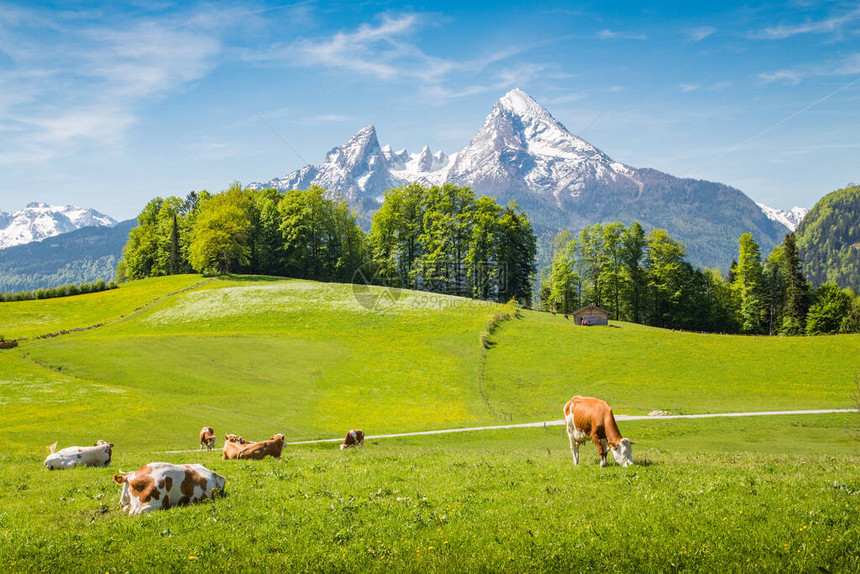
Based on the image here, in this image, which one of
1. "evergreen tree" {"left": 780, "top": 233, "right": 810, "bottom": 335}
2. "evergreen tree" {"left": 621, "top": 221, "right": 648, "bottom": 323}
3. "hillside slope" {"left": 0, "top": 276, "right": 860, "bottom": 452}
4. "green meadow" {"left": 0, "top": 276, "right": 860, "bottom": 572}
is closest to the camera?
"green meadow" {"left": 0, "top": 276, "right": 860, "bottom": 572}

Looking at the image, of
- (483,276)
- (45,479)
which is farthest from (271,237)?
(45,479)

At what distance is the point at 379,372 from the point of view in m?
54.4

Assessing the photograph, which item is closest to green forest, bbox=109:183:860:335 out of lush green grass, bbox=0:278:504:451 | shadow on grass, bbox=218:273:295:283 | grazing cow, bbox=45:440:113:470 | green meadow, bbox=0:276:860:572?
shadow on grass, bbox=218:273:295:283

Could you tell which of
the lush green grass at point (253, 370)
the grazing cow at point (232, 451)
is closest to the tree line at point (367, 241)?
the lush green grass at point (253, 370)

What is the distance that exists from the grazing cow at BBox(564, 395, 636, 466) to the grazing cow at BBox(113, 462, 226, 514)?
11.1 m

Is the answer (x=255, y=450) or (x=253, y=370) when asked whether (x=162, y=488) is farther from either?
(x=253, y=370)

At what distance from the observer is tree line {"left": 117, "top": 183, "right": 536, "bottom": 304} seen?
9406cm

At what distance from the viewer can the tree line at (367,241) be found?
309 ft

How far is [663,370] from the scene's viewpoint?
55562mm

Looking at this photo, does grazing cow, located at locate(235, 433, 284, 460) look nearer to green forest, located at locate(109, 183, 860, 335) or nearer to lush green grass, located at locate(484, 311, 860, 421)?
lush green grass, located at locate(484, 311, 860, 421)

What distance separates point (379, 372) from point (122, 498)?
139 ft

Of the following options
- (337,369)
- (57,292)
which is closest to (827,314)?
(337,369)

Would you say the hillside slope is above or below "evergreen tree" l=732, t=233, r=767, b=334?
below

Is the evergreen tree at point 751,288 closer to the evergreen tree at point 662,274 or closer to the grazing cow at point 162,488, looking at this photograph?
the evergreen tree at point 662,274
